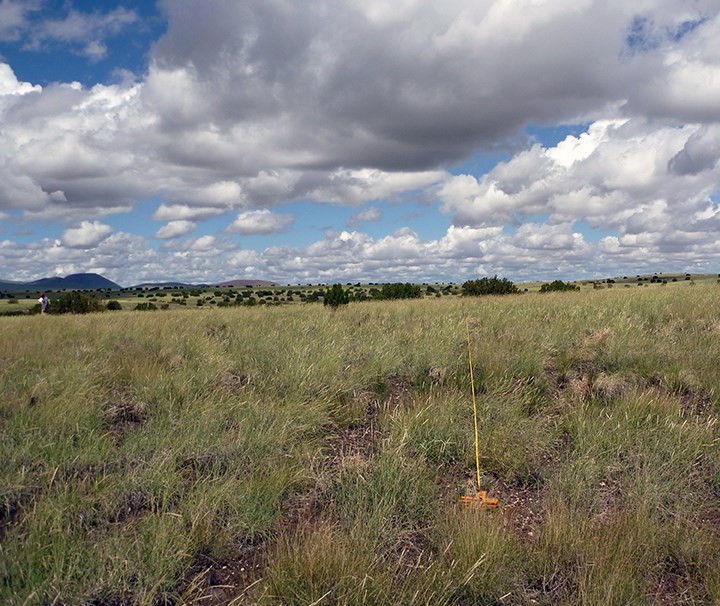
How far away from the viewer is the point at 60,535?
2.96 metres

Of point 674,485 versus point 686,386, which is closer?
point 674,485

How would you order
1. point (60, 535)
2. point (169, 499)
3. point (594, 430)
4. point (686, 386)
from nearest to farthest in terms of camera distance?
point (60, 535) → point (169, 499) → point (594, 430) → point (686, 386)

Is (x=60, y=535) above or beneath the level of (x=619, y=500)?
above

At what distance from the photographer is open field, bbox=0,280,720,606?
280cm

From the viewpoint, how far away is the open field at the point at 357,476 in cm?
280

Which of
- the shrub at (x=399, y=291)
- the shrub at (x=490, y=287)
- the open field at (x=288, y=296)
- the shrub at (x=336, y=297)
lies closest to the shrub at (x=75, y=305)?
the open field at (x=288, y=296)

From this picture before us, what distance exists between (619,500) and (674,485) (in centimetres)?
51

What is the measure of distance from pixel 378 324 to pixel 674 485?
811cm

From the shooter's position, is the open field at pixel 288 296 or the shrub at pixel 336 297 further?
the open field at pixel 288 296

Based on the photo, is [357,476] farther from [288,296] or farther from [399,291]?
[288,296]

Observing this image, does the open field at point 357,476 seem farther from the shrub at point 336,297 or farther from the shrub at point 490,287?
the shrub at point 490,287

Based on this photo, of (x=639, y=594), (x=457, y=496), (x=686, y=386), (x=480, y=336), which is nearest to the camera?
(x=639, y=594)

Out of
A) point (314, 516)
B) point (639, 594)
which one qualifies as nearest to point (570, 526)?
point (639, 594)

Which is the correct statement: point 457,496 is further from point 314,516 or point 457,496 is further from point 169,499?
point 169,499
